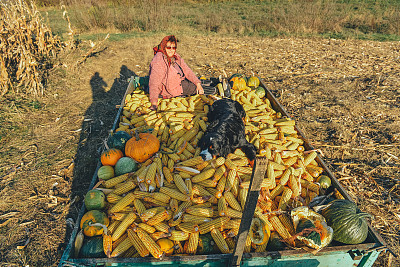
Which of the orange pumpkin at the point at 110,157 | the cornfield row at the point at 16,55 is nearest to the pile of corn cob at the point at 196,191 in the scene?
the orange pumpkin at the point at 110,157

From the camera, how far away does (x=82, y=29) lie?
15.4m

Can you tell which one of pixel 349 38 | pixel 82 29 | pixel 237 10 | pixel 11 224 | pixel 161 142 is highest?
pixel 237 10

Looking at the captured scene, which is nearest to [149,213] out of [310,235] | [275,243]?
[275,243]

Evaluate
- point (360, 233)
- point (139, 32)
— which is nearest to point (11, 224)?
point (360, 233)

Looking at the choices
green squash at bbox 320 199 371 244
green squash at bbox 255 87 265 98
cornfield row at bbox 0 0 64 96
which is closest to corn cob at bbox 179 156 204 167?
green squash at bbox 320 199 371 244

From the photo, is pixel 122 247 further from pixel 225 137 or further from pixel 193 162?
pixel 225 137

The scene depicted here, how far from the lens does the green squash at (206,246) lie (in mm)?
2741

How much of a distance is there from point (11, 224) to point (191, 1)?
26.2 metres

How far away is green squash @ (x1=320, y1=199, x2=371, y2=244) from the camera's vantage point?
8.98 ft

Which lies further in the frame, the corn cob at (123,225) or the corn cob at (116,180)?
the corn cob at (116,180)

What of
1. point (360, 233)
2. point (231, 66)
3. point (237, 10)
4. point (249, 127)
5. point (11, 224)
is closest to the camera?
point (360, 233)

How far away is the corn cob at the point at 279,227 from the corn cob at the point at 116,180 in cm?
233

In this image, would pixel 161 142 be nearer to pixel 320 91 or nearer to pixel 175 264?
pixel 175 264

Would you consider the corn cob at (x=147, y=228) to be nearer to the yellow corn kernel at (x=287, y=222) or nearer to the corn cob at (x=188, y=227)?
the corn cob at (x=188, y=227)
